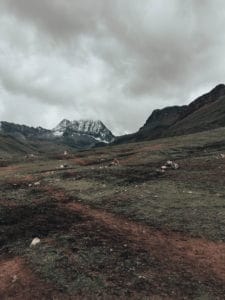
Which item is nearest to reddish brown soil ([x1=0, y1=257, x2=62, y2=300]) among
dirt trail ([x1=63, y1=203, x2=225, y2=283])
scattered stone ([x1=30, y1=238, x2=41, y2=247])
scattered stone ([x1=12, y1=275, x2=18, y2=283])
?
scattered stone ([x1=12, y1=275, x2=18, y2=283])

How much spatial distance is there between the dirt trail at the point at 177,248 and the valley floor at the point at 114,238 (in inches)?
2.1

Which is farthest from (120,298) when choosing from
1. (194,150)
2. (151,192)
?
(194,150)

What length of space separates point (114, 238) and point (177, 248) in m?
3.96

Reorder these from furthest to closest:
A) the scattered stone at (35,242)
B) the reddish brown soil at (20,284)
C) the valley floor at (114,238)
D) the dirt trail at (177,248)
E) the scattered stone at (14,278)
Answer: the scattered stone at (35,242) < the dirt trail at (177,248) < the scattered stone at (14,278) < the valley floor at (114,238) < the reddish brown soil at (20,284)

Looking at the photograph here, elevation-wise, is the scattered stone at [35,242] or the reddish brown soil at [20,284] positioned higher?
the scattered stone at [35,242]

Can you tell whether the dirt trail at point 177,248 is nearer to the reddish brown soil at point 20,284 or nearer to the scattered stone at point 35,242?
the scattered stone at point 35,242

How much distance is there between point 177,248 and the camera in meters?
24.9

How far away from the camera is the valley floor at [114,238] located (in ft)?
68.9

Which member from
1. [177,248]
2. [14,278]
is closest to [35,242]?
[14,278]

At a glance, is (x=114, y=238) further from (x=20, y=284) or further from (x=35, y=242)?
(x=20, y=284)

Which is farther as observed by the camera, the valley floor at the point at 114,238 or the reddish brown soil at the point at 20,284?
the valley floor at the point at 114,238

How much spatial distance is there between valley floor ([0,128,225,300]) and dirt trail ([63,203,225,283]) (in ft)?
0.17

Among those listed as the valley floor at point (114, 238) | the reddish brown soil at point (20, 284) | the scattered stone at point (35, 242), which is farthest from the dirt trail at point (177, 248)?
the reddish brown soil at point (20, 284)

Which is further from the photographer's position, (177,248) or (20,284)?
(177,248)
